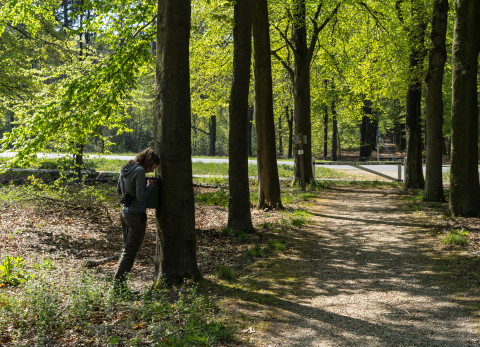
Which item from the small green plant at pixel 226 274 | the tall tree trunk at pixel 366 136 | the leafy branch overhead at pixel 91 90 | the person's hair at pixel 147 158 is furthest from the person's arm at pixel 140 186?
the tall tree trunk at pixel 366 136

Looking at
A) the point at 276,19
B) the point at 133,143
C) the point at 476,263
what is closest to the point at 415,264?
the point at 476,263

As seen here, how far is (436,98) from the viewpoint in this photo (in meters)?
14.4

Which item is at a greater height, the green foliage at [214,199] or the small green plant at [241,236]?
the green foliage at [214,199]

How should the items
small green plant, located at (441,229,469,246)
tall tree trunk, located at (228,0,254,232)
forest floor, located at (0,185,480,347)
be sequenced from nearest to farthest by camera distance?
forest floor, located at (0,185,480,347)
small green plant, located at (441,229,469,246)
tall tree trunk, located at (228,0,254,232)

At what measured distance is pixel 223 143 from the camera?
181ft

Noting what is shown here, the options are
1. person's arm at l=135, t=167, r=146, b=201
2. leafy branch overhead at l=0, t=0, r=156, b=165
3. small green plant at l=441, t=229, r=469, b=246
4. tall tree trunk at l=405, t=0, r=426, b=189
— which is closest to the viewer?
person's arm at l=135, t=167, r=146, b=201

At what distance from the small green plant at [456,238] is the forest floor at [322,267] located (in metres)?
0.15

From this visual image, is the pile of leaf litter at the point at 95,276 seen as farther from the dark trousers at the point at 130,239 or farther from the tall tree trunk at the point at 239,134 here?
the tall tree trunk at the point at 239,134

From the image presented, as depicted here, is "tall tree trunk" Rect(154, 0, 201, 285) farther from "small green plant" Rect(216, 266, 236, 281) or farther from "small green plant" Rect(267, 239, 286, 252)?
"small green plant" Rect(267, 239, 286, 252)

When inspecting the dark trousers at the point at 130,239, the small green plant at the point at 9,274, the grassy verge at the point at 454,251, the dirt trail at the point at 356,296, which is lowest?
the dirt trail at the point at 356,296

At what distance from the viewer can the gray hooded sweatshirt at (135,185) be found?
601cm

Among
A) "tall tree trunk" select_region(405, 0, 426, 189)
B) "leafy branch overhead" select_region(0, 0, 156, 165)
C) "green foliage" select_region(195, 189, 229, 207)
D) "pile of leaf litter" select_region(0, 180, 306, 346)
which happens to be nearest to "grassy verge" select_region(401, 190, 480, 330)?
"pile of leaf litter" select_region(0, 180, 306, 346)

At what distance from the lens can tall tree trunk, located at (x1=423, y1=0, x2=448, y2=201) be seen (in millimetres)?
13961

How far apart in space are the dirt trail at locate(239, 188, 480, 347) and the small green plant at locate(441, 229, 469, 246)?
0.57 m
